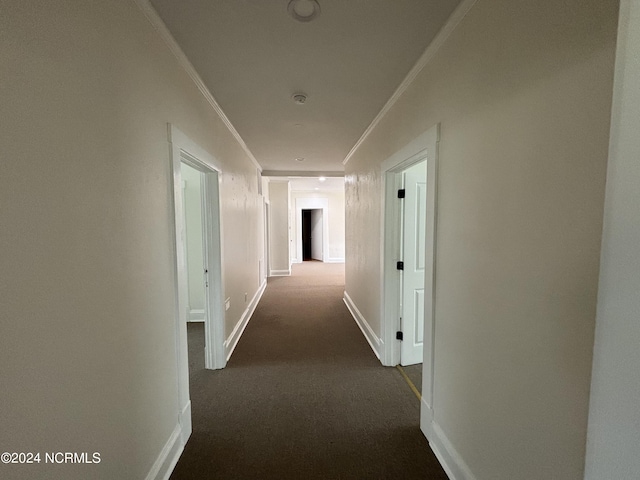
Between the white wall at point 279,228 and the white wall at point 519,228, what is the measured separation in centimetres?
619

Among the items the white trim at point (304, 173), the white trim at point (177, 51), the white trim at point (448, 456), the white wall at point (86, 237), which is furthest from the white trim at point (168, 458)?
the white trim at point (304, 173)

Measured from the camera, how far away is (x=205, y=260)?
253 cm

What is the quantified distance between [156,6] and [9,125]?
105 cm

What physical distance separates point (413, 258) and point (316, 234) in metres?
8.28

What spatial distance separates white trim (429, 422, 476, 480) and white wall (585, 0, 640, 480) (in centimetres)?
104

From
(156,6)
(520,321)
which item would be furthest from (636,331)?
(156,6)

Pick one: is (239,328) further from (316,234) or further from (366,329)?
(316,234)

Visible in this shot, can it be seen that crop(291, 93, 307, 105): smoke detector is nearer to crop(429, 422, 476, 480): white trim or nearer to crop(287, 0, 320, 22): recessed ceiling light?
crop(287, 0, 320, 22): recessed ceiling light

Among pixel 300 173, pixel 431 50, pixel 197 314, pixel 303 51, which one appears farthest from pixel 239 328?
pixel 300 173

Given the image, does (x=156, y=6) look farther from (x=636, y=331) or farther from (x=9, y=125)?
(x=636, y=331)

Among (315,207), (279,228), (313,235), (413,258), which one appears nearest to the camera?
(413,258)

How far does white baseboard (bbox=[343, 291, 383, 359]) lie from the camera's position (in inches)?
114

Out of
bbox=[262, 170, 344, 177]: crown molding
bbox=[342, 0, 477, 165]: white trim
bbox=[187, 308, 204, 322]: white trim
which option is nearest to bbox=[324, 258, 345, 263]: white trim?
bbox=[262, 170, 344, 177]: crown molding

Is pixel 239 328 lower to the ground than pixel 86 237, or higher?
lower
